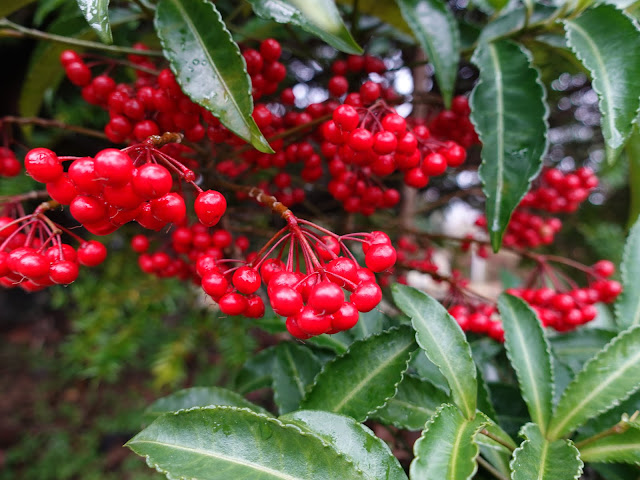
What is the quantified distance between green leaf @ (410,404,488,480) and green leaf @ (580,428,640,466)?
8.8 inches

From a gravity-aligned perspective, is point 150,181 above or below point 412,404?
above

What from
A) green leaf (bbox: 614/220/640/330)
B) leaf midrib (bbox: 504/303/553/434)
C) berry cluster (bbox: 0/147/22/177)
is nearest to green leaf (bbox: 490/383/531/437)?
leaf midrib (bbox: 504/303/553/434)

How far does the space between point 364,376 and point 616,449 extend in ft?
1.28

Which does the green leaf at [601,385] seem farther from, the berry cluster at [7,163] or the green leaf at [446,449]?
the berry cluster at [7,163]

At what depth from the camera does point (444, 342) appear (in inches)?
27.0

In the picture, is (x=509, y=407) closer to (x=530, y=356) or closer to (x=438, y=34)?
(x=530, y=356)

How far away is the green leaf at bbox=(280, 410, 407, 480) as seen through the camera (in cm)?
56

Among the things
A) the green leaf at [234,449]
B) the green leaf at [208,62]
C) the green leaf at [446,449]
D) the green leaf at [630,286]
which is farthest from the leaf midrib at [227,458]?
the green leaf at [630,286]

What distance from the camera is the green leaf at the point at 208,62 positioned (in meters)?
0.57

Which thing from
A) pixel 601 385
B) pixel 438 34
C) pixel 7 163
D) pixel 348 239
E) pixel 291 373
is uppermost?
pixel 438 34

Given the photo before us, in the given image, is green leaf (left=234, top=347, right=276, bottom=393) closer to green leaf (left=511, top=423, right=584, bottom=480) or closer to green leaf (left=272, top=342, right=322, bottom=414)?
green leaf (left=272, top=342, right=322, bottom=414)

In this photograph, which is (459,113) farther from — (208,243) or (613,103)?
(208,243)

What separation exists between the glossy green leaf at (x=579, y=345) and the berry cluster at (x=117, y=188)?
0.88 meters

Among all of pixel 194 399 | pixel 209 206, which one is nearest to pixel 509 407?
pixel 194 399
